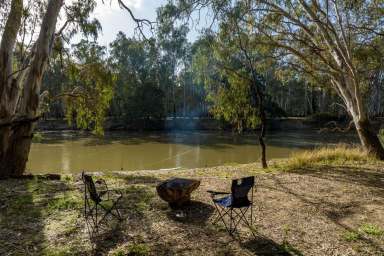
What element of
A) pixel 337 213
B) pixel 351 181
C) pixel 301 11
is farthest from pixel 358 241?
pixel 301 11

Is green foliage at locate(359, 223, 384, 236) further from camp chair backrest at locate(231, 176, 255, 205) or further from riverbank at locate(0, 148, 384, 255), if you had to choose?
camp chair backrest at locate(231, 176, 255, 205)

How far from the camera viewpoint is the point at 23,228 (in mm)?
3879

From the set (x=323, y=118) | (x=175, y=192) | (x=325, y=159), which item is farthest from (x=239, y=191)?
(x=323, y=118)

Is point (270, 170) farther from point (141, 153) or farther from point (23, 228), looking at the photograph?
point (141, 153)

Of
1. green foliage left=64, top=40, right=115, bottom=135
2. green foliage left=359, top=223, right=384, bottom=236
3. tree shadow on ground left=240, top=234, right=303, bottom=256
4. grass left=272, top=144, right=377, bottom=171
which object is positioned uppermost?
green foliage left=64, top=40, right=115, bottom=135

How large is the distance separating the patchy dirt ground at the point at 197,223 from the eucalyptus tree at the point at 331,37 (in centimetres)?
319

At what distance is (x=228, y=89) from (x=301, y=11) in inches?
123

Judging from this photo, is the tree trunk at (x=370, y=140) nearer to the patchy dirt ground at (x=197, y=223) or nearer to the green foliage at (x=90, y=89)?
the patchy dirt ground at (x=197, y=223)

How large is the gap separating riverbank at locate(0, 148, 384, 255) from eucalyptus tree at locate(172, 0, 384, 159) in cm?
284

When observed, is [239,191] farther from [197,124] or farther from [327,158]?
[197,124]

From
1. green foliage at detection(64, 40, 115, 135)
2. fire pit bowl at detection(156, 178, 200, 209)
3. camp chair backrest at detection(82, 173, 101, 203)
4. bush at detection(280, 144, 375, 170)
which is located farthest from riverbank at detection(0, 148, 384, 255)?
green foliage at detection(64, 40, 115, 135)

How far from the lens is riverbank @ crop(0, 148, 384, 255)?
343cm

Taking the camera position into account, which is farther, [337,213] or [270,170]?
[270,170]

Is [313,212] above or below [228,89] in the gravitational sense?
below
